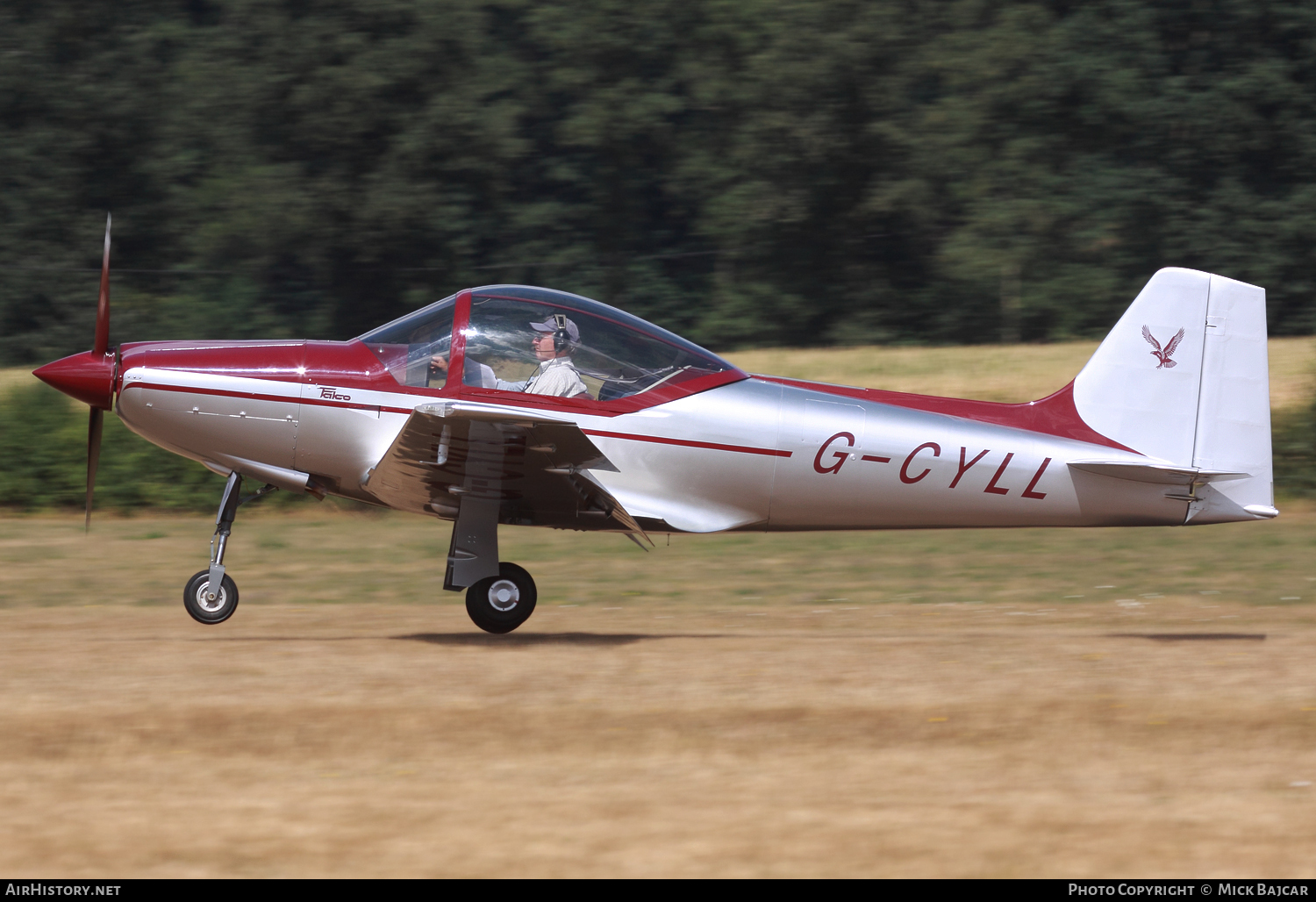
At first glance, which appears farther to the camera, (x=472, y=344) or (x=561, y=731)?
(x=472, y=344)

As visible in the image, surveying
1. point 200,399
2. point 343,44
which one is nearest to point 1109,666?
point 200,399

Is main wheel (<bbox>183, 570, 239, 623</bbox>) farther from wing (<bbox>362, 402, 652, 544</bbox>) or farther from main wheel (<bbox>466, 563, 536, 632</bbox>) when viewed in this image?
main wheel (<bbox>466, 563, 536, 632</bbox>)

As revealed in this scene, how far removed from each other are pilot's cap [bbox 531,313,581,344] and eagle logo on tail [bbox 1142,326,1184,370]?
11.5 ft

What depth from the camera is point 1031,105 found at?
3056cm

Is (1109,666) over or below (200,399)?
below

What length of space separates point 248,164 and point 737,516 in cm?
2587

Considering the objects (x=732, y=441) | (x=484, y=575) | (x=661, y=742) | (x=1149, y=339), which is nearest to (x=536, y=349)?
(x=732, y=441)

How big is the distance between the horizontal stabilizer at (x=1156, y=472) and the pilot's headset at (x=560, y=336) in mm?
3089

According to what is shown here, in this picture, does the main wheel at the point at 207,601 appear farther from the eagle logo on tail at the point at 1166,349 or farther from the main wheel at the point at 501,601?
the eagle logo on tail at the point at 1166,349

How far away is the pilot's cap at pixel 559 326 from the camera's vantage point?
8.11 m

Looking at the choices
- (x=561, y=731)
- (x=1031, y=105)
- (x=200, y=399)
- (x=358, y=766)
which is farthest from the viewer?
(x=1031, y=105)

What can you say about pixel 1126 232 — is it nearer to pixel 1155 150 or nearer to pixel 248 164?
pixel 1155 150

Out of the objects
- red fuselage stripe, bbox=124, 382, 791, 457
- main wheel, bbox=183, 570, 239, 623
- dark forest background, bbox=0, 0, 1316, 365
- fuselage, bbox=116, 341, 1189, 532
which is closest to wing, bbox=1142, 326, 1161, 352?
fuselage, bbox=116, 341, 1189, 532

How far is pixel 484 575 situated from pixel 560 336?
154 cm
